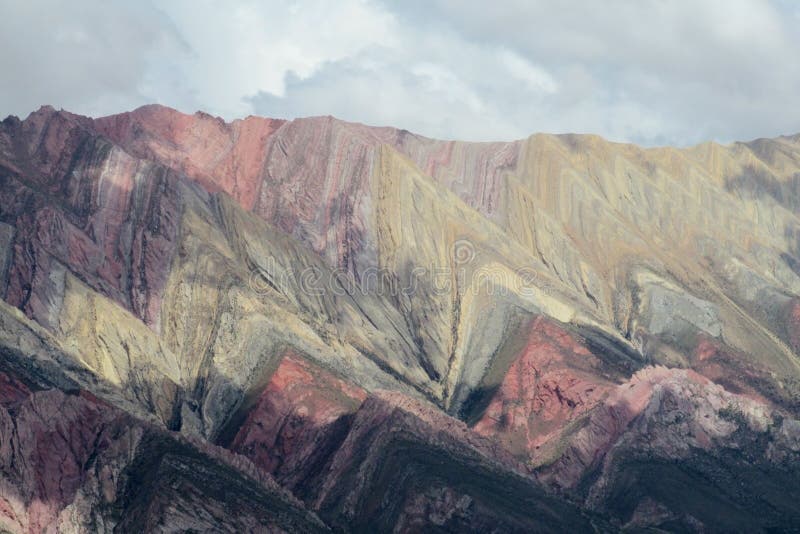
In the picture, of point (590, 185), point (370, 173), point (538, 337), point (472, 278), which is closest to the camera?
point (538, 337)

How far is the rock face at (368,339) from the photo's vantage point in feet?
229

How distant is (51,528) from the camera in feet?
199

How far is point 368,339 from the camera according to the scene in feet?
346

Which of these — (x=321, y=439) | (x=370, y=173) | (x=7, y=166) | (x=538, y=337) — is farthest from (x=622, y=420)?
(x=7, y=166)

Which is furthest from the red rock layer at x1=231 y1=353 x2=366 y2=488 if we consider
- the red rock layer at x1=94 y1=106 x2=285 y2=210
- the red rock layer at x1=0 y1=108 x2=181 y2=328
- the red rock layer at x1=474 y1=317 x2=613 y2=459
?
the red rock layer at x1=94 y1=106 x2=285 y2=210

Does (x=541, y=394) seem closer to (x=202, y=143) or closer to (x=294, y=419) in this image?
(x=294, y=419)

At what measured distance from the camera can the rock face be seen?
229 ft

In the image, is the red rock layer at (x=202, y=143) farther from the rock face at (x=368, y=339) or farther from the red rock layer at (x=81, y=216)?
the red rock layer at (x=81, y=216)

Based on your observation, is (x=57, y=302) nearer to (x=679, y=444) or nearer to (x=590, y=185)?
(x=679, y=444)

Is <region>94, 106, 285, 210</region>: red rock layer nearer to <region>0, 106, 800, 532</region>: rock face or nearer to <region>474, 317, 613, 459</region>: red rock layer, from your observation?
<region>0, 106, 800, 532</region>: rock face

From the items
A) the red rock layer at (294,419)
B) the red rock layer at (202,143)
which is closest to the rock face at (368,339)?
the red rock layer at (294,419)

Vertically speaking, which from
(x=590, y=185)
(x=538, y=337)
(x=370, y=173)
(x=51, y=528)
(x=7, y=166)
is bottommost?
(x=51, y=528)

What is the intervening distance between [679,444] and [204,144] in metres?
60.8

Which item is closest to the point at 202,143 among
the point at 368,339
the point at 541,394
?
the point at 368,339
